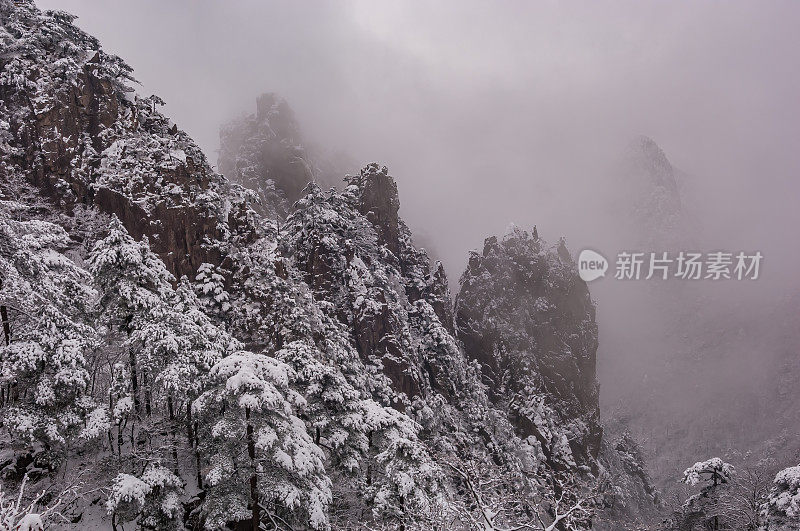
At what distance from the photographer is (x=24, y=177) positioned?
1474 inches

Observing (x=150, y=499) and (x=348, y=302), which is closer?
(x=150, y=499)

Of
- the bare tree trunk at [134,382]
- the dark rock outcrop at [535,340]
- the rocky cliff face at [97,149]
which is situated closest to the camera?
the bare tree trunk at [134,382]

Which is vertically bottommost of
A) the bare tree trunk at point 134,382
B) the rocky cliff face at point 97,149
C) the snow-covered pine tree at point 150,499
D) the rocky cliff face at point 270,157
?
the snow-covered pine tree at point 150,499

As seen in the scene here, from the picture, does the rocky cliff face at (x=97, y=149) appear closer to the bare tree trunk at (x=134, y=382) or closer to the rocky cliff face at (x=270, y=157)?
the bare tree trunk at (x=134, y=382)

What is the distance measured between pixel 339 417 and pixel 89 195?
91.7 feet

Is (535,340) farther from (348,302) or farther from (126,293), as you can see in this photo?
(126,293)

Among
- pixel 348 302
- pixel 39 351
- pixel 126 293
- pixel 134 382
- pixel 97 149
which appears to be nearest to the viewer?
pixel 39 351

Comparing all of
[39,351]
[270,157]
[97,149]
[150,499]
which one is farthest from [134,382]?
[270,157]

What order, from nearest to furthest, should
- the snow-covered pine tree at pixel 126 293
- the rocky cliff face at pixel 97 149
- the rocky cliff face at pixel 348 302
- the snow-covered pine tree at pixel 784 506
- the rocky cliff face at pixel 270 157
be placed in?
the snow-covered pine tree at pixel 126 293 < the snow-covered pine tree at pixel 784 506 < the rocky cliff face at pixel 348 302 < the rocky cliff face at pixel 97 149 < the rocky cliff face at pixel 270 157

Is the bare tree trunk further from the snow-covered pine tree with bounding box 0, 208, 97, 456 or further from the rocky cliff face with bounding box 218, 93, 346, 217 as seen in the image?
the rocky cliff face with bounding box 218, 93, 346, 217

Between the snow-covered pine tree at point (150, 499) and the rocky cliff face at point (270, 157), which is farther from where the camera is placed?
the rocky cliff face at point (270, 157)

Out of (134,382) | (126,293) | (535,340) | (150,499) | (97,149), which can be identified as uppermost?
(97,149)

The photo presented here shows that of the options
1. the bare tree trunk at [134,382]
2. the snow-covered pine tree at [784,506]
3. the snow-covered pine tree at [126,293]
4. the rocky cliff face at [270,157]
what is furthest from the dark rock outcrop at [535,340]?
the snow-covered pine tree at [126,293]

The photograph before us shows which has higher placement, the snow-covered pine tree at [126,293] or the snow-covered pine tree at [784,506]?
the snow-covered pine tree at [126,293]
